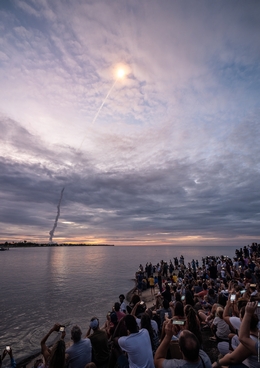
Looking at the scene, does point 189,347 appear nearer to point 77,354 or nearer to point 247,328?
point 247,328

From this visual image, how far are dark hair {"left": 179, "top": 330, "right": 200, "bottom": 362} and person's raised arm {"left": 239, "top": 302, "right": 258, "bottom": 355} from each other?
0.73 meters

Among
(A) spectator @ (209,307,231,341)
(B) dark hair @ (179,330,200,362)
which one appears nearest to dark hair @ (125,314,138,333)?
(B) dark hair @ (179,330,200,362)

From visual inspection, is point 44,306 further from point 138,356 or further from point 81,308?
point 138,356

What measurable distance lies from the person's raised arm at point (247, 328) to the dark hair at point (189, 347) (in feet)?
2.39

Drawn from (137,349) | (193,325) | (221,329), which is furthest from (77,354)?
(221,329)

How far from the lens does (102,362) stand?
6516mm

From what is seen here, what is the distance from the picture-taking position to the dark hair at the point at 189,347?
2777mm

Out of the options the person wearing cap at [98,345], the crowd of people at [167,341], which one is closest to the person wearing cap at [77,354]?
the crowd of people at [167,341]

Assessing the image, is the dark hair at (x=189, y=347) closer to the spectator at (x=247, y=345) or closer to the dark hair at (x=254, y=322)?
the spectator at (x=247, y=345)

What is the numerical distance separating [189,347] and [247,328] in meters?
0.90

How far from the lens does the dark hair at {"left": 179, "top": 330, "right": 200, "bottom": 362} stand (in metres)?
2.78

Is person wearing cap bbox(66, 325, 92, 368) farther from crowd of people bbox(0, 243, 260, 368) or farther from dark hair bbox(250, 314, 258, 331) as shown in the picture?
dark hair bbox(250, 314, 258, 331)

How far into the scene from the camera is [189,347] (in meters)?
2.79

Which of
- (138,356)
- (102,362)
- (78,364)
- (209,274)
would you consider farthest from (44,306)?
(138,356)
